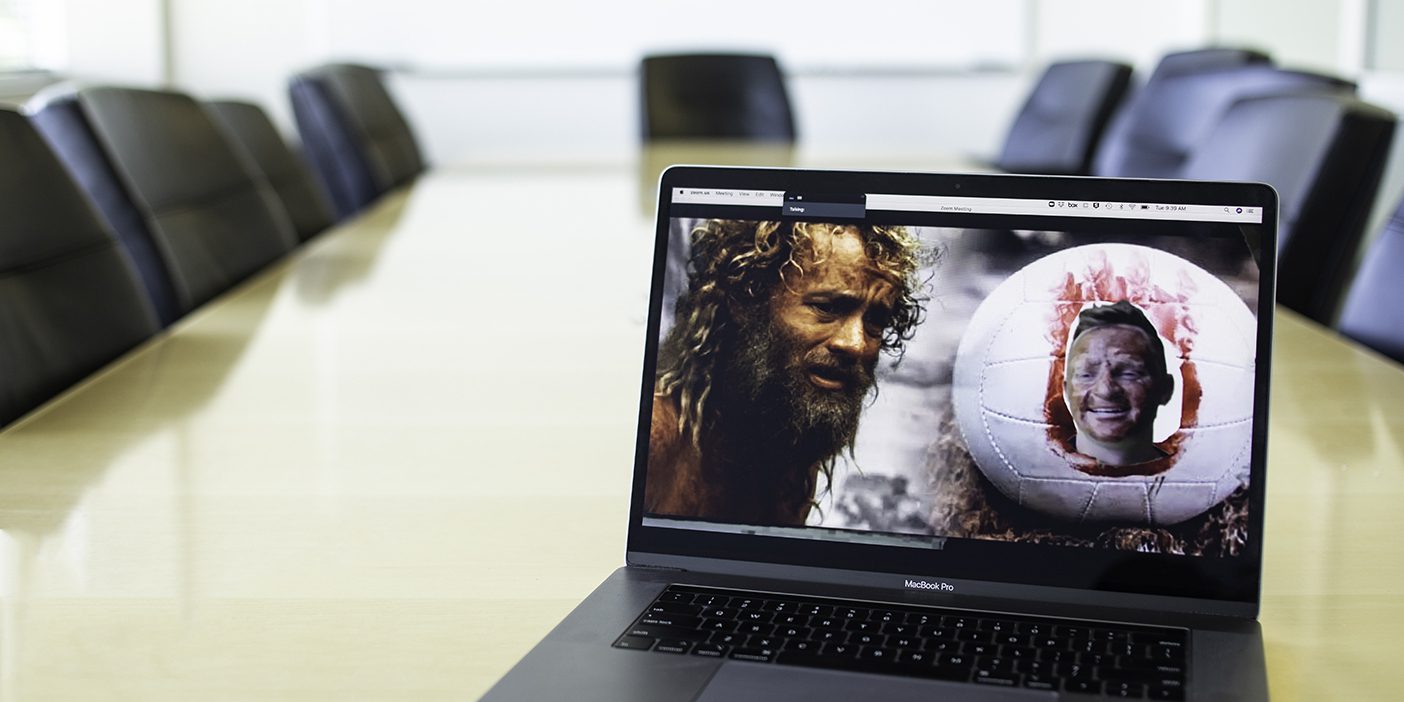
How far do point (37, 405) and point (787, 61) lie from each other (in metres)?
4.03

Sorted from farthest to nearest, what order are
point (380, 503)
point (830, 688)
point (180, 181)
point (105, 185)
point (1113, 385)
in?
1. point (180, 181)
2. point (105, 185)
3. point (380, 503)
4. point (1113, 385)
5. point (830, 688)

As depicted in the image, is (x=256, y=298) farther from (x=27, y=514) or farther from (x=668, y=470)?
(x=668, y=470)

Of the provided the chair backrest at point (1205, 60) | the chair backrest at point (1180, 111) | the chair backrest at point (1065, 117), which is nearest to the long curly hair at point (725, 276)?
the chair backrest at point (1180, 111)

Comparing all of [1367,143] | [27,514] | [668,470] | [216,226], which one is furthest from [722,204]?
[216,226]

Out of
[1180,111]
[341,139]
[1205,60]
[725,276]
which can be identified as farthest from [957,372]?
[341,139]

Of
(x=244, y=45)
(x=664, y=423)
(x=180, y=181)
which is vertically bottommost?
(x=244, y=45)

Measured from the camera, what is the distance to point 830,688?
596mm

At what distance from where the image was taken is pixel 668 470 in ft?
2.44

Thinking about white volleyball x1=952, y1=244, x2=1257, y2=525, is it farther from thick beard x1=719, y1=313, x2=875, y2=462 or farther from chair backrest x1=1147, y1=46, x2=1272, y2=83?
chair backrest x1=1147, y1=46, x2=1272, y2=83

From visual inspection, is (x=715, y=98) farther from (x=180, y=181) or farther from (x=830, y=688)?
(x=830, y=688)

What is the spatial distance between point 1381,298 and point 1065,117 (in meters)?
2.33

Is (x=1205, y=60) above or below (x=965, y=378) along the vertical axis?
below

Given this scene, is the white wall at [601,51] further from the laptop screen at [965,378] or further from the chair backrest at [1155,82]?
the laptop screen at [965,378]

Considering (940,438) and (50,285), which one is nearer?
(940,438)
